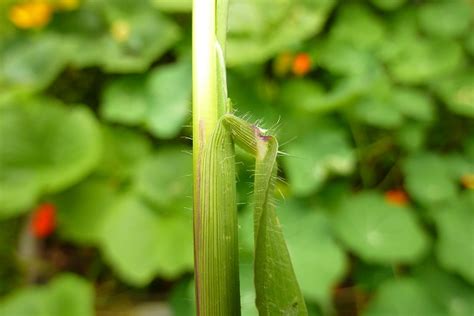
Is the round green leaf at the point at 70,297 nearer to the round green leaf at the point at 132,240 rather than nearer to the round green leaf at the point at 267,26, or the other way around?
the round green leaf at the point at 132,240

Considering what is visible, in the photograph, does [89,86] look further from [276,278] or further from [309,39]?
[276,278]

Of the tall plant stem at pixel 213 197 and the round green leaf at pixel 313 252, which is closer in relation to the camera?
the tall plant stem at pixel 213 197

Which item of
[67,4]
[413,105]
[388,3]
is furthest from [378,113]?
[67,4]

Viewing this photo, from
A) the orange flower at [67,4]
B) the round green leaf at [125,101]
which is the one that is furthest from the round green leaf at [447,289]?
the orange flower at [67,4]

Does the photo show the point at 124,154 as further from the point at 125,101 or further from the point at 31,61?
the point at 31,61

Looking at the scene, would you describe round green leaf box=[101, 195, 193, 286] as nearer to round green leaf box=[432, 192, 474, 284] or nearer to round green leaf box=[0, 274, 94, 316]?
round green leaf box=[0, 274, 94, 316]

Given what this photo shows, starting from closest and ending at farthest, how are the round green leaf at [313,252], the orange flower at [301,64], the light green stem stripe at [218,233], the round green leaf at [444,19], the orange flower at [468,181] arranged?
the light green stem stripe at [218,233] < the round green leaf at [313,252] < the orange flower at [468,181] < the orange flower at [301,64] < the round green leaf at [444,19]

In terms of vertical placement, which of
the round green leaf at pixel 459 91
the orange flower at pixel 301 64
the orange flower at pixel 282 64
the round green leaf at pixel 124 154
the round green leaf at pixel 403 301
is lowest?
the round green leaf at pixel 403 301

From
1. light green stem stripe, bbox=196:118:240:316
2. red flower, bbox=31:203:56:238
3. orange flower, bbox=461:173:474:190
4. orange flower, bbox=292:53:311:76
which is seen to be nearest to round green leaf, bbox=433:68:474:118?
orange flower, bbox=461:173:474:190
